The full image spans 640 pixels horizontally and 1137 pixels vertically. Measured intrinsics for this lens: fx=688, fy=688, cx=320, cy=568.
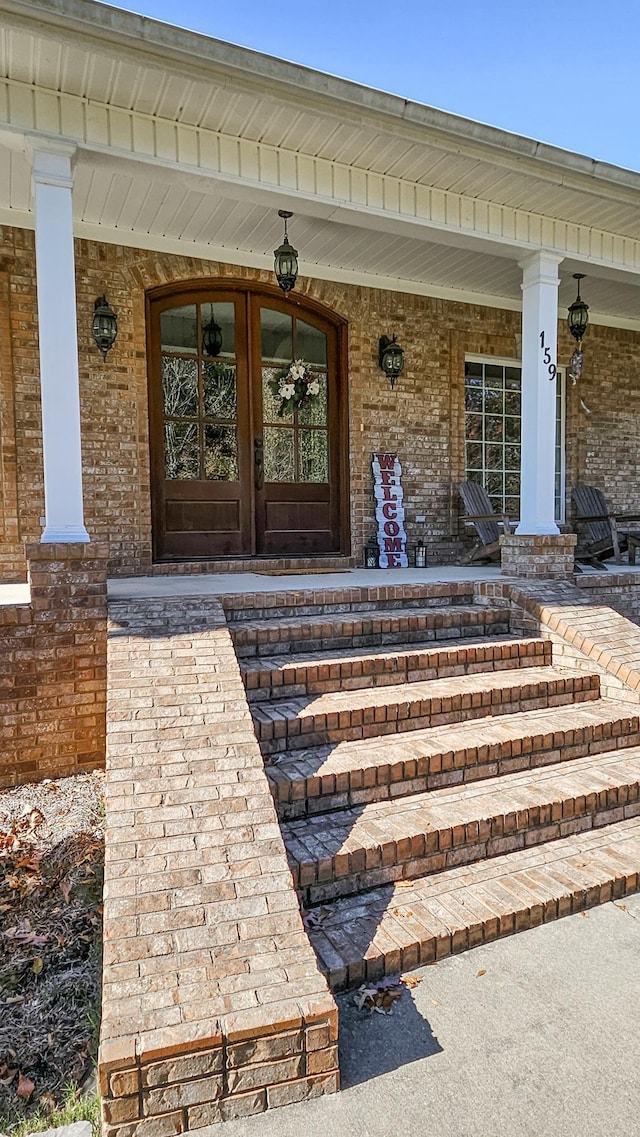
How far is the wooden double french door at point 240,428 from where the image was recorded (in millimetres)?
5543

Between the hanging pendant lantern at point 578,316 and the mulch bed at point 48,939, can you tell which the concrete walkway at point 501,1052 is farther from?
the hanging pendant lantern at point 578,316

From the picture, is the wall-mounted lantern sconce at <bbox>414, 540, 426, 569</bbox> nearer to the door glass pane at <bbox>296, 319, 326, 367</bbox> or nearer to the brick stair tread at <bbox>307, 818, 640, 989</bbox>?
the door glass pane at <bbox>296, 319, 326, 367</bbox>

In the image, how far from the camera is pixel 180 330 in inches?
218

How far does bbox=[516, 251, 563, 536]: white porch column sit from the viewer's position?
15.8ft

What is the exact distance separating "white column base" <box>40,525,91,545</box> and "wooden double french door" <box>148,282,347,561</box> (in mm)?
2074

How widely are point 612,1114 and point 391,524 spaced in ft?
16.5

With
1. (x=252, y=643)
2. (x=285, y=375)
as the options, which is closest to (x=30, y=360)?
(x=285, y=375)

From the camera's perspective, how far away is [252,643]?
11.1 feet

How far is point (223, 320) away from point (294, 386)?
0.80m

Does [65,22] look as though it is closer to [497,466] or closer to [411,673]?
[411,673]

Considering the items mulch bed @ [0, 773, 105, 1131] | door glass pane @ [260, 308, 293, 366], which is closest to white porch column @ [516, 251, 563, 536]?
door glass pane @ [260, 308, 293, 366]

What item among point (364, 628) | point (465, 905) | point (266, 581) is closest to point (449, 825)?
point (465, 905)

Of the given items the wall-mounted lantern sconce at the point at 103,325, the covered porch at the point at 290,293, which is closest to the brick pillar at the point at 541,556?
the covered porch at the point at 290,293

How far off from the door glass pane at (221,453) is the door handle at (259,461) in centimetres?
17
